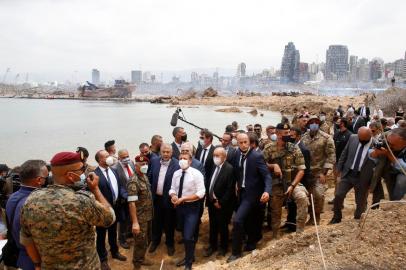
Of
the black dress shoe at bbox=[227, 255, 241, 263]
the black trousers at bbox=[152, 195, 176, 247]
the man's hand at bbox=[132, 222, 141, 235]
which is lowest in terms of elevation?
the black dress shoe at bbox=[227, 255, 241, 263]

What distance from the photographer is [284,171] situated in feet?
17.7

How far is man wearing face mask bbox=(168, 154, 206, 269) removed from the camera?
16.3 feet

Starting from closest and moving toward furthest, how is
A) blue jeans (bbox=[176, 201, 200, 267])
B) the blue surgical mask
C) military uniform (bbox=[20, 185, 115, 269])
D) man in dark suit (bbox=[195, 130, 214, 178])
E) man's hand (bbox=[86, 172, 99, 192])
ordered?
military uniform (bbox=[20, 185, 115, 269]), man's hand (bbox=[86, 172, 99, 192]), blue jeans (bbox=[176, 201, 200, 267]), man in dark suit (bbox=[195, 130, 214, 178]), the blue surgical mask

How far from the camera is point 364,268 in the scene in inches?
129

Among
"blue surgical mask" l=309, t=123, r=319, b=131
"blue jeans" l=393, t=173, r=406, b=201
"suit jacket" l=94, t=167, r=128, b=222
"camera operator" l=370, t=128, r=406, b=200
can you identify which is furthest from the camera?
"blue surgical mask" l=309, t=123, r=319, b=131

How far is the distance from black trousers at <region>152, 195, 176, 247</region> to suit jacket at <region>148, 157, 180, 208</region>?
0.11 m

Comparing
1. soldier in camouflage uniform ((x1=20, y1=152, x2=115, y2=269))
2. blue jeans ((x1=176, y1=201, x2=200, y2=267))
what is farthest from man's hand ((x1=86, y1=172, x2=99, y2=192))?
blue jeans ((x1=176, y1=201, x2=200, y2=267))

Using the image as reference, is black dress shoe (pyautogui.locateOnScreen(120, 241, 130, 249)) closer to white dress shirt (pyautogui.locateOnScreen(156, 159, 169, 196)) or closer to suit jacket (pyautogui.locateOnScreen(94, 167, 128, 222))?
suit jacket (pyautogui.locateOnScreen(94, 167, 128, 222))

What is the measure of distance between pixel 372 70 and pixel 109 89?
125 meters

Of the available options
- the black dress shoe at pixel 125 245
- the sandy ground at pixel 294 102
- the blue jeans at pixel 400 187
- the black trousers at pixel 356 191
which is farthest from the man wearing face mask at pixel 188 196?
the sandy ground at pixel 294 102

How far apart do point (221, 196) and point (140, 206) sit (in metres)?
1.24

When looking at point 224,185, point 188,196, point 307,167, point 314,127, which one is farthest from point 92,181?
point 314,127

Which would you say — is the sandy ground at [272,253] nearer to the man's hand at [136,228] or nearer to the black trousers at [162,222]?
the black trousers at [162,222]

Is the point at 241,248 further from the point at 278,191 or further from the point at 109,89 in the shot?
the point at 109,89
